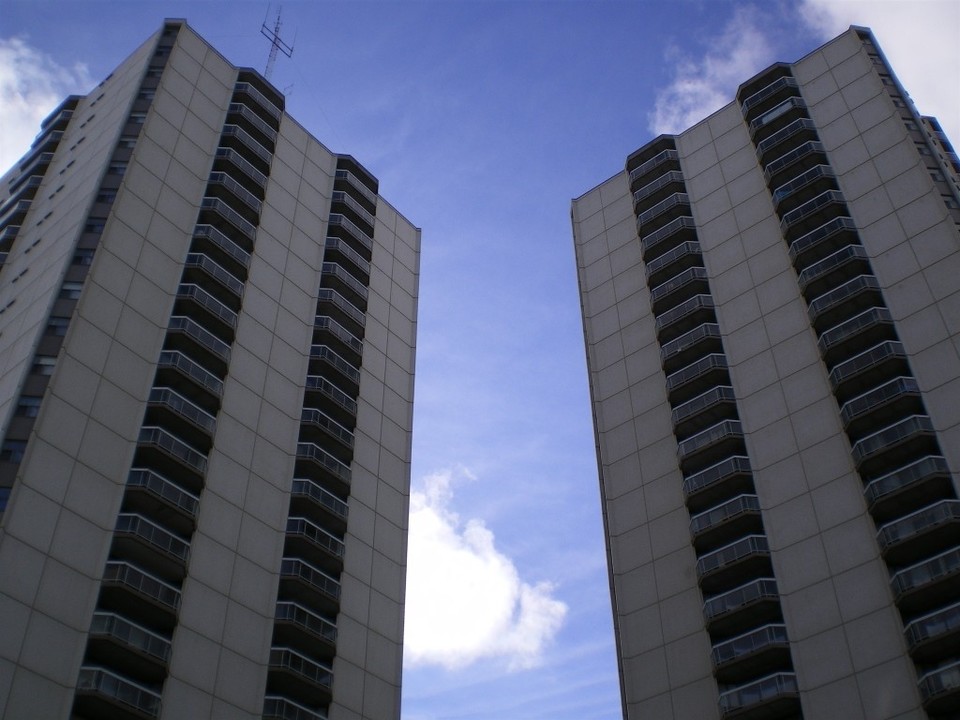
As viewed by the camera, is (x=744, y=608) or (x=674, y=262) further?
(x=674, y=262)

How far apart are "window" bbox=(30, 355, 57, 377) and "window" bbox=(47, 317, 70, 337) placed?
1455 mm

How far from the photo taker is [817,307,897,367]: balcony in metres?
50.3

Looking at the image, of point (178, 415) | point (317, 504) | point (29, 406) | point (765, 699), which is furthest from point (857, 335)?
point (29, 406)

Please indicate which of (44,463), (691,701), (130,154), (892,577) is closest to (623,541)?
(691,701)

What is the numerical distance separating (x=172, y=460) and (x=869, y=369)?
31.9 m

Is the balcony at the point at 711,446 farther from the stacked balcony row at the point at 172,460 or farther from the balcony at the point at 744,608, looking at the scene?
the stacked balcony row at the point at 172,460

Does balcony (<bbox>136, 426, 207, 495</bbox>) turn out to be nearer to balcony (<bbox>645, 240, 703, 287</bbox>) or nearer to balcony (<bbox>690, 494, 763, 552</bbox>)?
balcony (<bbox>690, 494, 763, 552</bbox>)

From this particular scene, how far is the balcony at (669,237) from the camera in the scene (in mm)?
64375

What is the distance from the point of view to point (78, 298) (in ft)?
157

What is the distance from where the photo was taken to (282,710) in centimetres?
4372

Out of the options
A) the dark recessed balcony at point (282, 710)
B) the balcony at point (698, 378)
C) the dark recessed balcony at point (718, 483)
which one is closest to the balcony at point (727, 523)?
the dark recessed balcony at point (718, 483)

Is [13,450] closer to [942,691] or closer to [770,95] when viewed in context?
[942,691]

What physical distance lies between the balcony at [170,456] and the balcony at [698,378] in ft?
81.3

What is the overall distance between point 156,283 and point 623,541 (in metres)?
26.7
